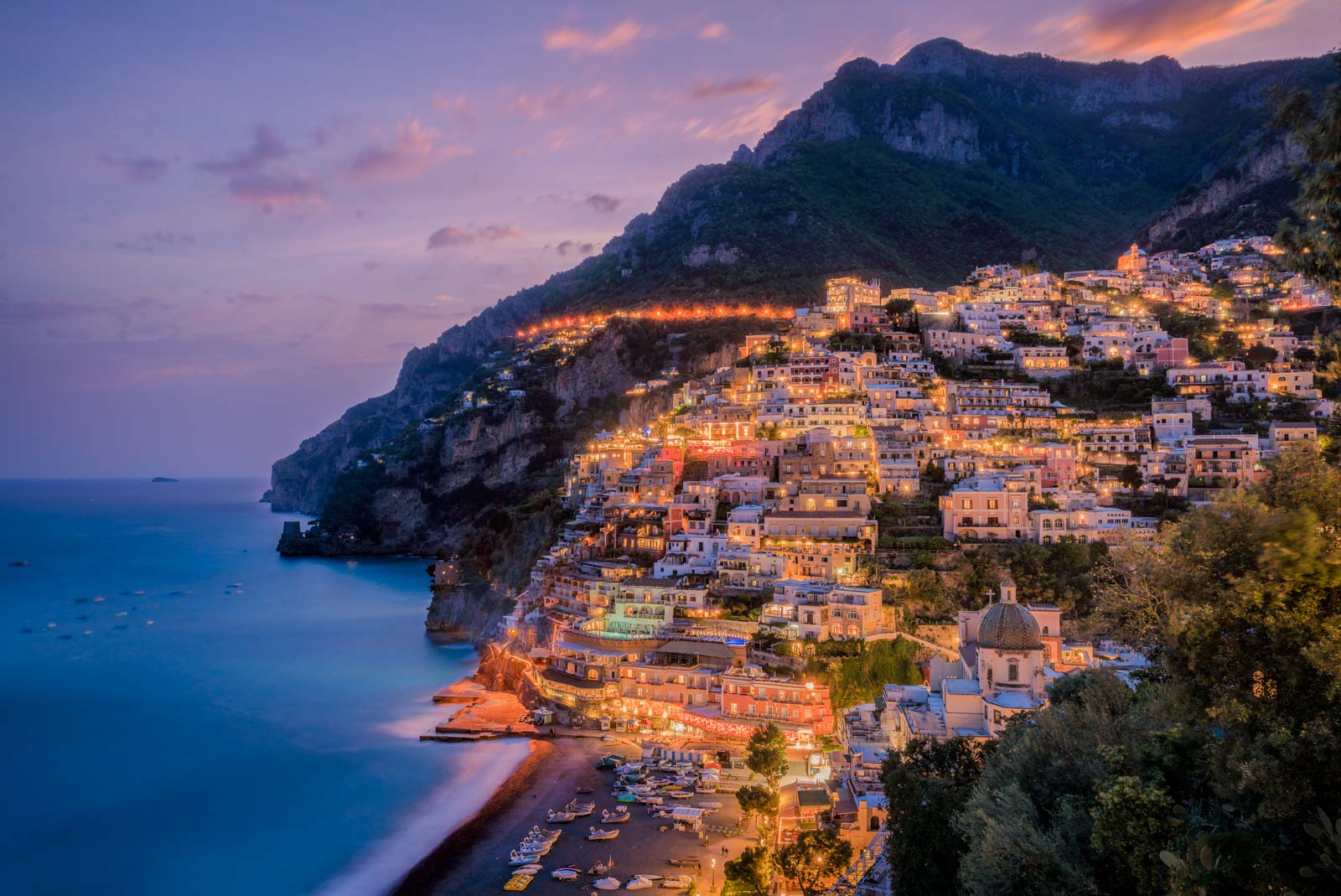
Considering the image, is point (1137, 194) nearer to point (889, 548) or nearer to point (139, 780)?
point (889, 548)

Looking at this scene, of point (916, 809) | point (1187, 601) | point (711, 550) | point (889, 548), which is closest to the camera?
point (1187, 601)

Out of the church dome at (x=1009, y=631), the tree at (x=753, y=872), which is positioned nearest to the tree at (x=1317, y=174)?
the church dome at (x=1009, y=631)

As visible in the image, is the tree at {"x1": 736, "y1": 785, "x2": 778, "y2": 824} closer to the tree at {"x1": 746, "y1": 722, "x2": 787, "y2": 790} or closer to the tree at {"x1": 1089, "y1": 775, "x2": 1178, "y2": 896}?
the tree at {"x1": 746, "y1": 722, "x2": 787, "y2": 790}

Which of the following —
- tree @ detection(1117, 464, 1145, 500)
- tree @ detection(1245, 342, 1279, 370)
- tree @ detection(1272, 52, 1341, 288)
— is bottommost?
tree @ detection(1117, 464, 1145, 500)

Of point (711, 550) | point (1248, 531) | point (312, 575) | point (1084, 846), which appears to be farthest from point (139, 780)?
point (312, 575)

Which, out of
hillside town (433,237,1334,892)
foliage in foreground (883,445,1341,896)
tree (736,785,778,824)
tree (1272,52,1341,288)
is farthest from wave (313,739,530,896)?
tree (1272,52,1341,288)

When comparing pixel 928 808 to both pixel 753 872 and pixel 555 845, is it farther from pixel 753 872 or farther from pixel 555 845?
pixel 555 845

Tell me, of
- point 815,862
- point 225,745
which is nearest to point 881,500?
point 815,862

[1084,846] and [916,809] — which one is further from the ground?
[1084,846]
